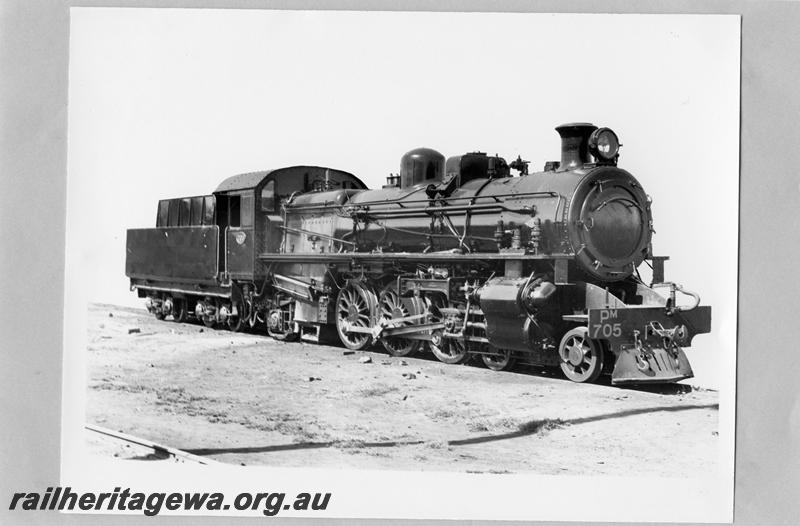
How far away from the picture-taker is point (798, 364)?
998 cm

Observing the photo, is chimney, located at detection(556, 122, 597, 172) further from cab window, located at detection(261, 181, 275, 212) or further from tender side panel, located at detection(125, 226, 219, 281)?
tender side panel, located at detection(125, 226, 219, 281)

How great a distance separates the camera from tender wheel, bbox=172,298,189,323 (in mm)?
17750

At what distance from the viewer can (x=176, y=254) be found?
17031 mm

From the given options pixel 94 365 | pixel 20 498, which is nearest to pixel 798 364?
pixel 94 365

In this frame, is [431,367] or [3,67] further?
[431,367]

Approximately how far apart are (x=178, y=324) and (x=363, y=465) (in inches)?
353

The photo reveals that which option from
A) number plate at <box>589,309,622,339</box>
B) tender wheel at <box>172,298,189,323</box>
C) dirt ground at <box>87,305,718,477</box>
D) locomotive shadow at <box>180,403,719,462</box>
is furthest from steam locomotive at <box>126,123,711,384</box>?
locomotive shadow at <box>180,403,719,462</box>

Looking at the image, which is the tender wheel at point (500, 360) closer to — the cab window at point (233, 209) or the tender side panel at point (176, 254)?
the cab window at point (233, 209)

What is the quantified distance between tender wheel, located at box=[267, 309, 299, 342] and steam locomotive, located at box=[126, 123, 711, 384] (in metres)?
0.04

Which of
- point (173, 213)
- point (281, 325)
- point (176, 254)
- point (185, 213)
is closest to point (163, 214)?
point (173, 213)

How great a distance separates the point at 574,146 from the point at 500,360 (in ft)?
10.7

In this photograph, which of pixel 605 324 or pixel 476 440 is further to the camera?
pixel 605 324

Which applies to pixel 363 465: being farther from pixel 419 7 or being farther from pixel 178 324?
pixel 178 324

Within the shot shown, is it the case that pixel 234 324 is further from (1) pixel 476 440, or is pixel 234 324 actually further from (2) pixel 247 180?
(1) pixel 476 440
